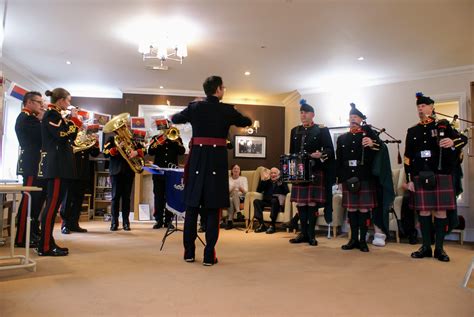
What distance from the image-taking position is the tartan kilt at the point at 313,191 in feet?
15.3

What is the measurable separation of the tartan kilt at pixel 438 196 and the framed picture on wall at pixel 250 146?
5642 mm

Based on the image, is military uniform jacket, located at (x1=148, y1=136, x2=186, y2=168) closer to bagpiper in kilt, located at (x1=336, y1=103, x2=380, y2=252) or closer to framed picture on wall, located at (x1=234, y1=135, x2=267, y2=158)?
framed picture on wall, located at (x1=234, y1=135, x2=267, y2=158)

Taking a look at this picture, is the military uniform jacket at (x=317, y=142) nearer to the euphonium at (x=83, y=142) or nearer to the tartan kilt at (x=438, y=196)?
the tartan kilt at (x=438, y=196)

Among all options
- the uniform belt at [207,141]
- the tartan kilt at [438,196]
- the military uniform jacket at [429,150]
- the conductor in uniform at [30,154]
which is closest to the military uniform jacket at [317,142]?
the military uniform jacket at [429,150]

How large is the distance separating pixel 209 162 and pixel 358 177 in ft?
6.86

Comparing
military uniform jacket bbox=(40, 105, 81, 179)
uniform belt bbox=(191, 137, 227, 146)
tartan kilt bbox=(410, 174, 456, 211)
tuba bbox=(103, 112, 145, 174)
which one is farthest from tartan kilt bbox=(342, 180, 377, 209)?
tuba bbox=(103, 112, 145, 174)

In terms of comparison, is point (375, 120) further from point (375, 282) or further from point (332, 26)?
point (375, 282)

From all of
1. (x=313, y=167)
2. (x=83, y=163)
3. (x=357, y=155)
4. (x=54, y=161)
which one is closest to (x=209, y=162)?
(x=54, y=161)

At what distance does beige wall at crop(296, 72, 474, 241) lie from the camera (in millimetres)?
6688

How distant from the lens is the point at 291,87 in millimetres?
8344

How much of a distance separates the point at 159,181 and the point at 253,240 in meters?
2.22

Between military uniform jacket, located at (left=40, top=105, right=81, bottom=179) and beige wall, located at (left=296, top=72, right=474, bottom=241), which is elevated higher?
beige wall, located at (left=296, top=72, right=474, bottom=241)

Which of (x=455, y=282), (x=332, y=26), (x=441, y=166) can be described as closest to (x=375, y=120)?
(x=332, y=26)

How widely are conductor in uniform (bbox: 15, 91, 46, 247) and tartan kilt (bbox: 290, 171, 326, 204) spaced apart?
9.74ft
